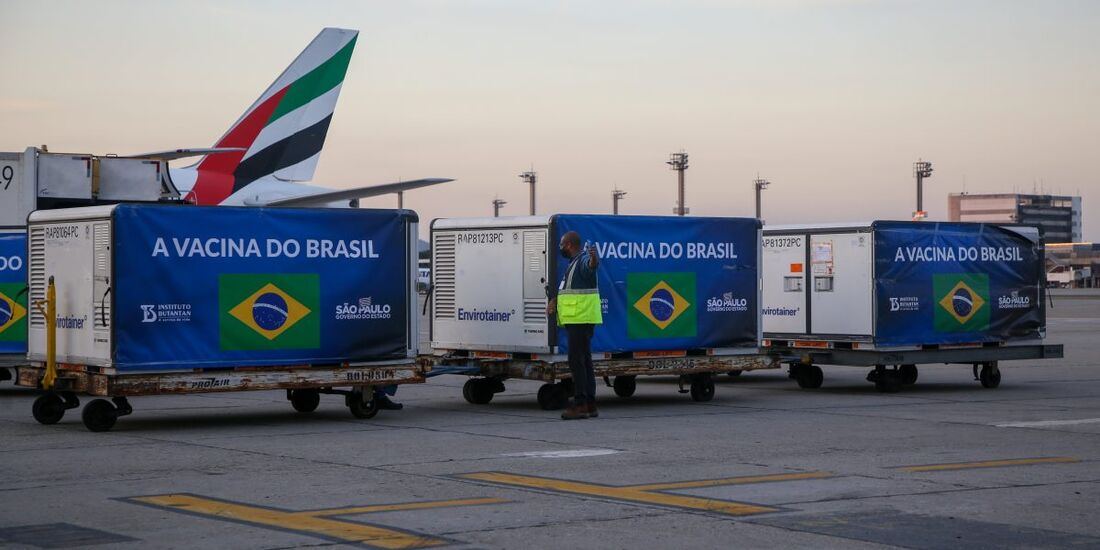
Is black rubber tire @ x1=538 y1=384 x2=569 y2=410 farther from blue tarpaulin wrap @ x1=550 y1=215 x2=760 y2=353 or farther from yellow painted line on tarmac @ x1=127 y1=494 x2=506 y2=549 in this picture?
yellow painted line on tarmac @ x1=127 y1=494 x2=506 y2=549

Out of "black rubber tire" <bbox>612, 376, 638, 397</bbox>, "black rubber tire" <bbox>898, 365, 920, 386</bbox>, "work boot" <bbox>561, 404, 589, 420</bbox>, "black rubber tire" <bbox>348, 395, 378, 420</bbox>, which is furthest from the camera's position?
"black rubber tire" <bbox>898, 365, 920, 386</bbox>

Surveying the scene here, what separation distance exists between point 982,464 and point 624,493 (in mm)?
3182

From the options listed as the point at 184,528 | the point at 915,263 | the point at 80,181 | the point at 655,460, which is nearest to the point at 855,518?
the point at 655,460

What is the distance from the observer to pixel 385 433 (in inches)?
536

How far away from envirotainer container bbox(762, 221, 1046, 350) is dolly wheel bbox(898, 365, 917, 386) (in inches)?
39.5

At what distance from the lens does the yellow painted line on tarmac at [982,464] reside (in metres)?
10.8

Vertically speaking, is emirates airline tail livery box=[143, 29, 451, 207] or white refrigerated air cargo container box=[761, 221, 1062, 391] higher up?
emirates airline tail livery box=[143, 29, 451, 207]

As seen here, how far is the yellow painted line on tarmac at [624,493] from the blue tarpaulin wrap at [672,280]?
586 cm

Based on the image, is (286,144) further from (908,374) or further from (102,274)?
(102,274)

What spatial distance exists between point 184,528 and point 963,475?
550cm

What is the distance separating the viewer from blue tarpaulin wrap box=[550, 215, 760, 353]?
1656 cm

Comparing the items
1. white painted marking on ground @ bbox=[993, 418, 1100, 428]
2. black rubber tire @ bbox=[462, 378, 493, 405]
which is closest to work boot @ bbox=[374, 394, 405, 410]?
black rubber tire @ bbox=[462, 378, 493, 405]

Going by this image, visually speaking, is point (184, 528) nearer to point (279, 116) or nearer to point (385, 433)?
point (385, 433)

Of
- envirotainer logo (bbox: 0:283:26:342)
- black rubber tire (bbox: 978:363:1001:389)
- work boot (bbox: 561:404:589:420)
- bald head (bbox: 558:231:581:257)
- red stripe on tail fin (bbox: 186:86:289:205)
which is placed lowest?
work boot (bbox: 561:404:589:420)
